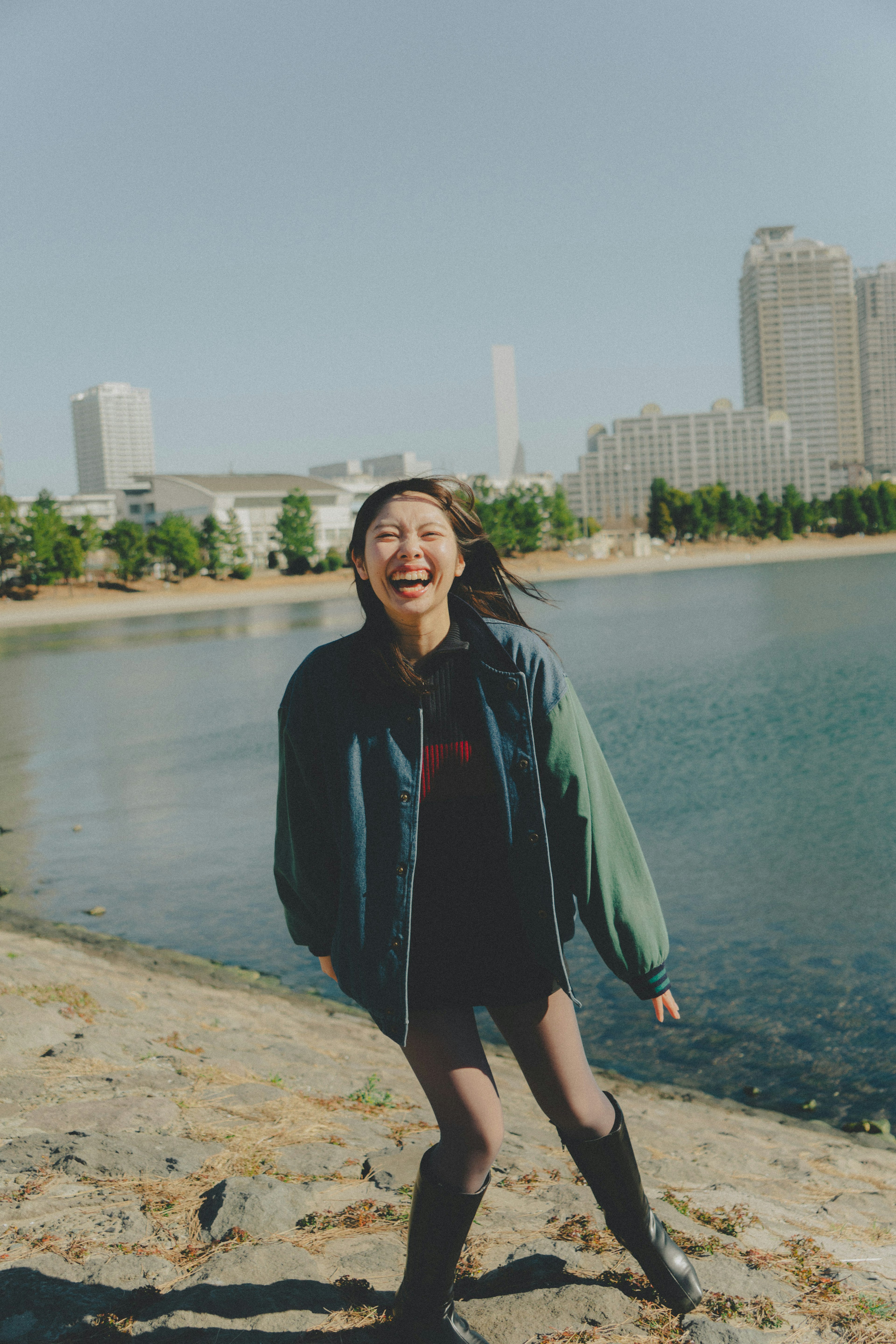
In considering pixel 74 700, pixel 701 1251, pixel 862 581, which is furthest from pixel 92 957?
pixel 862 581

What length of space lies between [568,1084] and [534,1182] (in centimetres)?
154

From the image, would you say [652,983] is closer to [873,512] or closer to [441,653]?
[441,653]

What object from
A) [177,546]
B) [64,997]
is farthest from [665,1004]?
[177,546]

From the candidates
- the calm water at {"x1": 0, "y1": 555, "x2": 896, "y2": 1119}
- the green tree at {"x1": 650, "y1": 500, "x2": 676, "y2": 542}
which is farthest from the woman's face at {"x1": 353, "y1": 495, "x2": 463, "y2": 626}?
the green tree at {"x1": 650, "y1": 500, "x2": 676, "y2": 542}

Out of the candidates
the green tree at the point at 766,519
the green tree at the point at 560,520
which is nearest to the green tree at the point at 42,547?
the green tree at the point at 560,520

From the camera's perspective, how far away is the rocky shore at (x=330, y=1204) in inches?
118

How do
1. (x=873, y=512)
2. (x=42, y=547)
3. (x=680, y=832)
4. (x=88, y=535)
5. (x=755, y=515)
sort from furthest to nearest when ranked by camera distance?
(x=873, y=512), (x=755, y=515), (x=88, y=535), (x=42, y=547), (x=680, y=832)

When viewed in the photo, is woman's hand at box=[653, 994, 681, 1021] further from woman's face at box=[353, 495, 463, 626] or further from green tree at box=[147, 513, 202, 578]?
green tree at box=[147, 513, 202, 578]

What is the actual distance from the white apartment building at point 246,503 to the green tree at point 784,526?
55.5 metres

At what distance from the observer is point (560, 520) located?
5010 inches

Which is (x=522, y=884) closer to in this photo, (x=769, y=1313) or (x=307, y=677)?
(x=307, y=677)

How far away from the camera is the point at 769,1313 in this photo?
3049mm

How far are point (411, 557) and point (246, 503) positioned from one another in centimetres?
11979

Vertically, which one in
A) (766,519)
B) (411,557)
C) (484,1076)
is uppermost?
(766,519)
